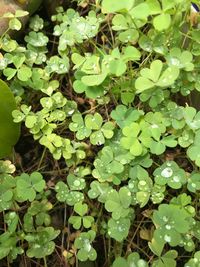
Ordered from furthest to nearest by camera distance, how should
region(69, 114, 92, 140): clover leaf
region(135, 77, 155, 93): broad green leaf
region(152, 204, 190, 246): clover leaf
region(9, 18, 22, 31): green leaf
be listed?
region(9, 18, 22, 31): green leaf
region(69, 114, 92, 140): clover leaf
region(135, 77, 155, 93): broad green leaf
region(152, 204, 190, 246): clover leaf

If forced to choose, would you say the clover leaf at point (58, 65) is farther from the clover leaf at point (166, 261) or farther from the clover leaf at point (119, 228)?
the clover leaf at point (166, 261)

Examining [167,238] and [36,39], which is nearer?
[167,238]

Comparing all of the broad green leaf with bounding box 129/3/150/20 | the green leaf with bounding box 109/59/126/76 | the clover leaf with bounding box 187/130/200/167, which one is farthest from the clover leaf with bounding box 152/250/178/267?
the broad green leaf with bounding box 129/3/150/20

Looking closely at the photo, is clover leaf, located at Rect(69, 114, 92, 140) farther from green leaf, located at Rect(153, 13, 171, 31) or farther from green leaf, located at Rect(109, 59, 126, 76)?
green leaf, located at Rect(153, 13, 171, 31)

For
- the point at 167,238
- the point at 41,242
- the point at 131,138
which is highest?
the point at 131,138

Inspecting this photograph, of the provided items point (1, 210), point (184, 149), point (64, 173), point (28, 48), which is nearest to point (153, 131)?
point (184, 149)

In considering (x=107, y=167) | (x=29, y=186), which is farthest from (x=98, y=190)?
(x=29, y=186)

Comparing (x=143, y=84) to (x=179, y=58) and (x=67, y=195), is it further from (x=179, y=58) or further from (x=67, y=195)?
(x=67, y=195)
